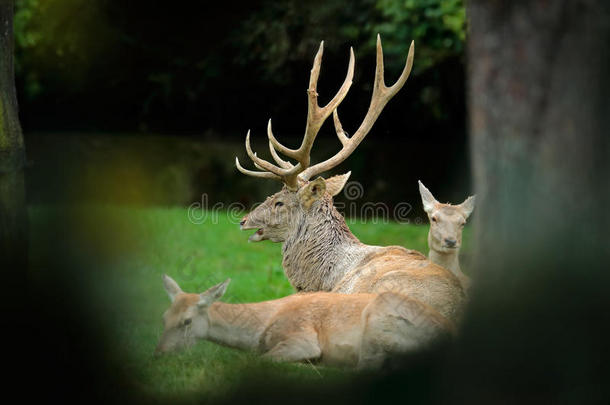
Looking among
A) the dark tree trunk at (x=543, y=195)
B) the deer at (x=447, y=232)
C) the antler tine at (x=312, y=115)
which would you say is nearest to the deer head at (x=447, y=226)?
the deer at (x=447, y=232)

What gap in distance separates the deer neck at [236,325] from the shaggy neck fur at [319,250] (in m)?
1.46

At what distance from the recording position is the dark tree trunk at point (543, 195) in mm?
3096

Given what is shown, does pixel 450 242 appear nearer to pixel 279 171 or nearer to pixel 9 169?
pixel 279 171

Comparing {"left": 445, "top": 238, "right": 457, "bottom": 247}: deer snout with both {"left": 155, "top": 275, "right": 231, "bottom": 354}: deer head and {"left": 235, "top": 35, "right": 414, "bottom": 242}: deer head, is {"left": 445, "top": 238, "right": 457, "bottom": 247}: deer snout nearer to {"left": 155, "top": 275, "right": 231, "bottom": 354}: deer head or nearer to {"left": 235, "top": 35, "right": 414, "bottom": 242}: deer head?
{"left": 235, "top": 35, "right": 414, "bottom": 242}: deer head

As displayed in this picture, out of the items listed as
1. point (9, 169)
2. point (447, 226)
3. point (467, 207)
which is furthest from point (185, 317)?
point (467, 207)

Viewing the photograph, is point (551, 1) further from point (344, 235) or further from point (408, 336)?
point (344, 235)

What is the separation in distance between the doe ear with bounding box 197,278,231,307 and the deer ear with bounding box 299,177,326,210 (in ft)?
5.98

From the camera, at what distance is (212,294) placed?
4.30 m

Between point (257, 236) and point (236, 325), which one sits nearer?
point (236, 325)

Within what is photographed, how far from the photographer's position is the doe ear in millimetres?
4277

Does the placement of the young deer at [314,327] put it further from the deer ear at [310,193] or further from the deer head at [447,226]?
the deer ear at [310,193]

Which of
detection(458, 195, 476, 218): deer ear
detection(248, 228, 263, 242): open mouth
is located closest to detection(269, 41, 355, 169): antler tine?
detection(248, 228, 263, 242): open mouth

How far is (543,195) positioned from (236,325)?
1.94 m

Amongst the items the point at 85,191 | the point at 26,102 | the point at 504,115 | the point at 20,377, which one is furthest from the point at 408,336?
the point at 26,102
